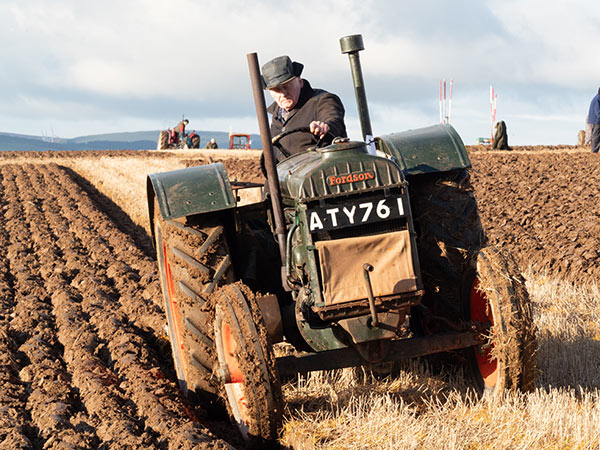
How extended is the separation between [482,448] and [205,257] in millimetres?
1654

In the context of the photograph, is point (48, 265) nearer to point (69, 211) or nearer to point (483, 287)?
point (69, 211)

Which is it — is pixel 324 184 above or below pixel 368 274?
above

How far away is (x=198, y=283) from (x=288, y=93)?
1.37 metres

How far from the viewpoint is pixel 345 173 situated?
364 cm

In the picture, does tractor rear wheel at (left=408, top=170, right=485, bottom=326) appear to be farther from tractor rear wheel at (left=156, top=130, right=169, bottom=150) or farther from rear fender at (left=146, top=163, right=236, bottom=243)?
tractor rear wheel at (left=156, top=130, right=169, bottom=150)

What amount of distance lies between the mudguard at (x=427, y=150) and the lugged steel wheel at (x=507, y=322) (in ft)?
2.10

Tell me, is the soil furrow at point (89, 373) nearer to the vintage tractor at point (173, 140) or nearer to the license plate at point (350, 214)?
the license plate at point (350, 214)

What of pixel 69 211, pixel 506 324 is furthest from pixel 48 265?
pixel 506 324

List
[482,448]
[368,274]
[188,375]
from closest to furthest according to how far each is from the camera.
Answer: [482,448], [368,274], [188,375]

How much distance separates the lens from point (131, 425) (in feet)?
12.7

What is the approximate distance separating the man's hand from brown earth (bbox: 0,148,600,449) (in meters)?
1.64

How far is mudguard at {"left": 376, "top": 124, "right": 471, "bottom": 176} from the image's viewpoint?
172 inches

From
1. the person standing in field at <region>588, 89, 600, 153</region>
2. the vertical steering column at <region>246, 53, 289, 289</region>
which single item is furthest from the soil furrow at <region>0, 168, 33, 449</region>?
the person standing in field at <region>588, 89, 600, 153</region>

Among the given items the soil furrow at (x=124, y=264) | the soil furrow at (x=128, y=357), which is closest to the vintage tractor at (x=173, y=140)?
the soil furrow at (x=124, y=264)
